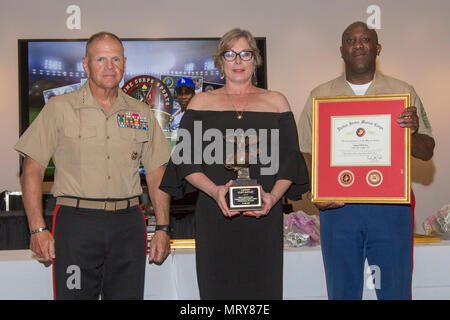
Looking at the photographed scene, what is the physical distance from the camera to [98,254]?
2309mm

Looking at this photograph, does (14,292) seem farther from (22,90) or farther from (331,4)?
(331,4)

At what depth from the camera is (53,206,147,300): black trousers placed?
2.27m

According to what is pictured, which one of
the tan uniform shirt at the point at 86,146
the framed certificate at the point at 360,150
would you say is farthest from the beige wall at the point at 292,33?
the tan uniform shirt at the point at 86,146

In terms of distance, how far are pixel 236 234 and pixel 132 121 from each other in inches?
28.8

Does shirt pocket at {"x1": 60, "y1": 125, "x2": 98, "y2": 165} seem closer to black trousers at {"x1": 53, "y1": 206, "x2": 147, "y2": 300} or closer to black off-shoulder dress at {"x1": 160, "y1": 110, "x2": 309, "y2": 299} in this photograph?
black trousers at {"x1": 53, "y1": 206, "x2": 147, "y2": 300}

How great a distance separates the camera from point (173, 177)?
2436 mm

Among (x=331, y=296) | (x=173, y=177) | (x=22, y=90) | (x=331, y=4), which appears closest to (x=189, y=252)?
(x=173, y=177)

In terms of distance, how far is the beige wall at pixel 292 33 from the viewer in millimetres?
6129

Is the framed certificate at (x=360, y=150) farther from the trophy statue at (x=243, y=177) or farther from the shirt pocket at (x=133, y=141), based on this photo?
the shirt pocket at (x=133, y=141)

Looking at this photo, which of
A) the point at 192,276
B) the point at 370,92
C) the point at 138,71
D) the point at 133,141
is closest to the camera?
the point at 133,141

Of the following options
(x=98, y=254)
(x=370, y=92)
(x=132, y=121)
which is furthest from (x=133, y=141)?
(x=370, y=92)

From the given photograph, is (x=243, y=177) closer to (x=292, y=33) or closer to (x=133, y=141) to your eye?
(x=133, y=141)

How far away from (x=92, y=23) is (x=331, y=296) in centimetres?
476

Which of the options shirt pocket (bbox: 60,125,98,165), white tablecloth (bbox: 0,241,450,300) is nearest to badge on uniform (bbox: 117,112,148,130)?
shirt pocket (bbox: 60,125,98,165)
